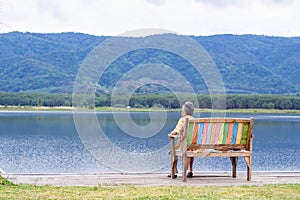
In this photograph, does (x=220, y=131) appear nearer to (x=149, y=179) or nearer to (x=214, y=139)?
(x=214, y=139)

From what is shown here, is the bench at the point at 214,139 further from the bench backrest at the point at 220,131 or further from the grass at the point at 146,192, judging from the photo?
the grass at the point at 146,192

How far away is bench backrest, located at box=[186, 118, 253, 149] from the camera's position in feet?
29.7

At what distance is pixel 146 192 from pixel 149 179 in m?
1.68

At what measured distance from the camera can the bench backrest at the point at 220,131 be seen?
9062 mm

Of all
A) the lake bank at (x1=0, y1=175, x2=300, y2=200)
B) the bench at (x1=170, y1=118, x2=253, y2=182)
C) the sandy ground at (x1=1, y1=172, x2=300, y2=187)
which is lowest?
the sandy ground at (x1=1, y1=172, x2=300, y2=187)

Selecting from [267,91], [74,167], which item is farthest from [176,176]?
[267,91]

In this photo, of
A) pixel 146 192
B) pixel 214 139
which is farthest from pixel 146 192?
pixel 214 139

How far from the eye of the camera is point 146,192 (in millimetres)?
7645

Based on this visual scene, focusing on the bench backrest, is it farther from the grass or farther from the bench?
the grass

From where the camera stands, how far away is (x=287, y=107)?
116 m

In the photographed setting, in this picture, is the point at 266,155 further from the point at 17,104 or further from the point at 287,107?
the point at 17,104

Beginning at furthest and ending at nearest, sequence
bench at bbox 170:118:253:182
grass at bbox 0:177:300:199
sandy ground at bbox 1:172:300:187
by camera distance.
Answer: bench at bbox 170:118:253:182 < sandy ground at bbox 1:172:300:187 < grass at bbox 0:177:300:199

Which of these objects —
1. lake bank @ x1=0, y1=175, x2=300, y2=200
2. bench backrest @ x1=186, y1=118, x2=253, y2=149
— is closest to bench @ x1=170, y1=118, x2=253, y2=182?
bench backrest @ x1=186, y1=118, x2=253, y2=149

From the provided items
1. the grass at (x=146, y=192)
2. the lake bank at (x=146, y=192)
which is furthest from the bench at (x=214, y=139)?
the grass at (x=146, y=192)
